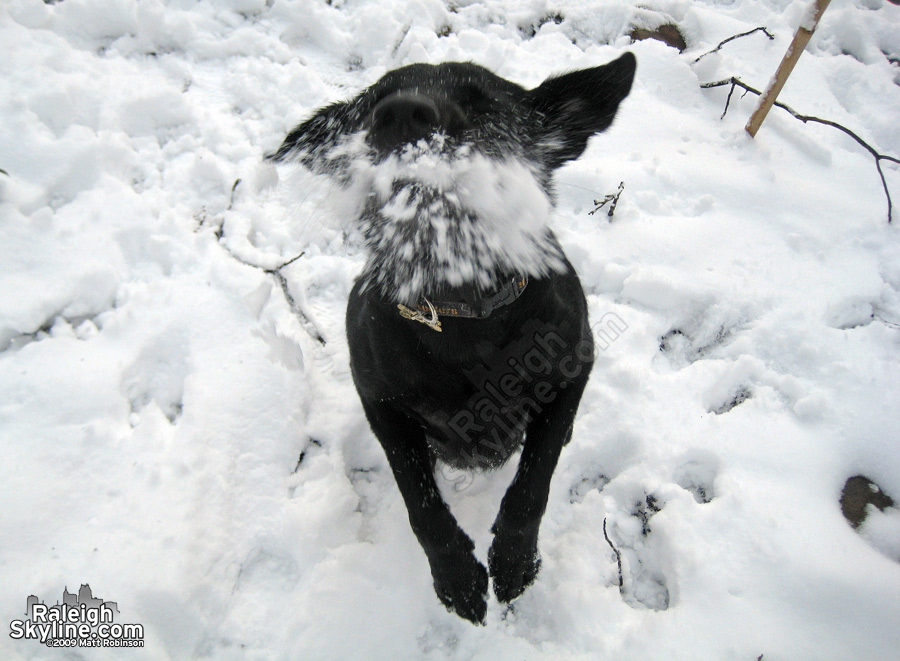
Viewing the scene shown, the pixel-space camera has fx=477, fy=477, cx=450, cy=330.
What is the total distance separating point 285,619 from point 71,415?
1267 millimetres

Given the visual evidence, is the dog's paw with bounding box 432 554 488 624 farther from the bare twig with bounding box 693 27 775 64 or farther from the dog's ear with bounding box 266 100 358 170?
the bare twig with bounding box 693 27 775 64

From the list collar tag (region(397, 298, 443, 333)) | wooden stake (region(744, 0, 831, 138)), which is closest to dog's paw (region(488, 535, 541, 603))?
collar tag (region(397, 298, 443, 333))

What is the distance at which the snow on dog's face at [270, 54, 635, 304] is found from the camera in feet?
3.93

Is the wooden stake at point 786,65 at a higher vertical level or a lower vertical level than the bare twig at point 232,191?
higher

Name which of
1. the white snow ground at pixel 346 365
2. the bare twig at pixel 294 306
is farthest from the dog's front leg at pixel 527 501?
the bare twig at pixel 294 306

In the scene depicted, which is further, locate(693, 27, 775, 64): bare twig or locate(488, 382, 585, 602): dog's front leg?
locate(693, 27, 775, 64): bare twig

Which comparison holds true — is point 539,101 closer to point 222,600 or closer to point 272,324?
point 272,324

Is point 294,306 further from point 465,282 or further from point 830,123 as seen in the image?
point 830,123

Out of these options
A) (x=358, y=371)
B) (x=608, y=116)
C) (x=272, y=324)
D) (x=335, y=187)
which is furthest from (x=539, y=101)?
(x=272, y=324)

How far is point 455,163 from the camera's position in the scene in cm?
118

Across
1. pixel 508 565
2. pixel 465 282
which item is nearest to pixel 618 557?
pixel 508 565

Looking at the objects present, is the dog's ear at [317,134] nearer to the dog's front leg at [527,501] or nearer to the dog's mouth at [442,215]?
the dog's mouth at [442,215]

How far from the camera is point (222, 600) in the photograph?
182 centimetres

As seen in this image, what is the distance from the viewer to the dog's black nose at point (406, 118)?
1212 millimetres
